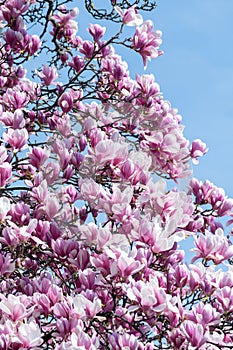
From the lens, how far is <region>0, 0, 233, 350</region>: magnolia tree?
3.10 metres

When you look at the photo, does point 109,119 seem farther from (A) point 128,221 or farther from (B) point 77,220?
(A) point 128,221

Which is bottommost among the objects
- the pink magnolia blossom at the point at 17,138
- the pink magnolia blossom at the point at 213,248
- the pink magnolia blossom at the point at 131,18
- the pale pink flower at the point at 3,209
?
the pale pink flower at the point at 3,209

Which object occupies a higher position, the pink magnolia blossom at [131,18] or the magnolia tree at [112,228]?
the pink magnolia blossom at [131,18]

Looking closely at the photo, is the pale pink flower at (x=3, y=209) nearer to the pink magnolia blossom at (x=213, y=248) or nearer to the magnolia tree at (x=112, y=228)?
the magnolia tree at (x=112, y=228)

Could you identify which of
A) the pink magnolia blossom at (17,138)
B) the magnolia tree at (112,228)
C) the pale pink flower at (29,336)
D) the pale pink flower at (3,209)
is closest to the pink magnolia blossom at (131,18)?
the magnolia tree at (112,228)

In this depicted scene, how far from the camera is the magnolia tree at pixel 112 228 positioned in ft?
10.2

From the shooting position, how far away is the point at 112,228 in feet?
11.6

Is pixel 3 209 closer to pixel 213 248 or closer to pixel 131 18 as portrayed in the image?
pixel 213 248

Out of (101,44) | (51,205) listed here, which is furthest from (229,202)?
(101,44)

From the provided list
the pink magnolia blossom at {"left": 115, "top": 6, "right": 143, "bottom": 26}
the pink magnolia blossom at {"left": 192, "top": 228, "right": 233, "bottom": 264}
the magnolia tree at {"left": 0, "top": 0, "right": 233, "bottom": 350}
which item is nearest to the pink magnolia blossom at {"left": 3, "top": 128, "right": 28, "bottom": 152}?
the magnolia tree at {"left": 0, "top": 0, "right": 233, "bottom": 350}

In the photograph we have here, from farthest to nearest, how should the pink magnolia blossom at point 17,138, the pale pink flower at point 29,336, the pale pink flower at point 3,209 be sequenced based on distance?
the pink magnolia blossom at point 17,138, the pale pink flower at point 3,209, the pale pink flower at point 29,336

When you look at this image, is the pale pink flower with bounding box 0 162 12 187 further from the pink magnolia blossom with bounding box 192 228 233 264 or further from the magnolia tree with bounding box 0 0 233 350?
the pink magnolia blossom with bounding box 192 228 233 264

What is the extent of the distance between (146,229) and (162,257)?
0.42 metres

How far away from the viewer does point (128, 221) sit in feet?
11.0
